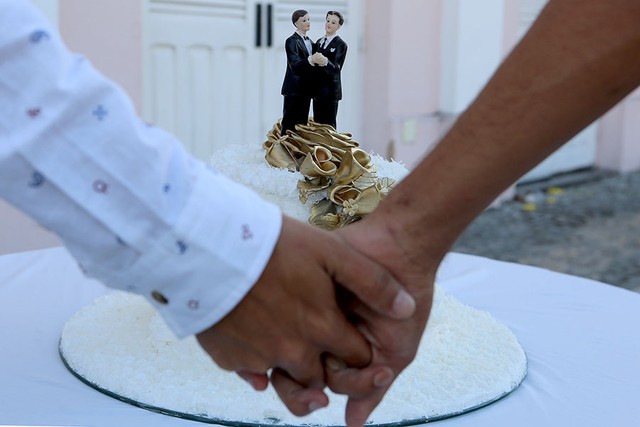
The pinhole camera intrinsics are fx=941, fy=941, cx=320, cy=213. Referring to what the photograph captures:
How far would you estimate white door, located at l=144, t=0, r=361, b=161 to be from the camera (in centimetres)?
319

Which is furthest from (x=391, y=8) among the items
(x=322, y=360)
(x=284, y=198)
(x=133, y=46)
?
(x=322, y=360)

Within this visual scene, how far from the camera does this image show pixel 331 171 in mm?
1234

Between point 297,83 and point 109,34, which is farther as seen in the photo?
point 109,34

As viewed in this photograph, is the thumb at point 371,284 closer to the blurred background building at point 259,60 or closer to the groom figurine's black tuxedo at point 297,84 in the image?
the groom figurine's black tuxedo at point 297,84

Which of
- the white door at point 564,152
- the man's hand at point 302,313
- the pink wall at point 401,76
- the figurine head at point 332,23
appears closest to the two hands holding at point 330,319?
the man's hand at point 302,313

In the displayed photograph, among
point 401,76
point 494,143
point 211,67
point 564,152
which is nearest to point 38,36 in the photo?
point 494,143

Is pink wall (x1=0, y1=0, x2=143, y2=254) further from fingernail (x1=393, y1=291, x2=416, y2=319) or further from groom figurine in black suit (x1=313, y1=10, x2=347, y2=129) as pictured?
fingernail (x1=393, y1=291, x2=416, y2=319)

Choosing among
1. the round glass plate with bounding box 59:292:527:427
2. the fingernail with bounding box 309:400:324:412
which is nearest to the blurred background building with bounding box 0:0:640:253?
the round glass plate with bounding box 59:292:527:427

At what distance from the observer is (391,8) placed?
12.9 feet

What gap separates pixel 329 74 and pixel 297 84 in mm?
48

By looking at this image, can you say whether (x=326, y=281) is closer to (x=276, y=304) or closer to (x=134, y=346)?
(x=276, y=304)

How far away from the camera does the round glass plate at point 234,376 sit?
1.06m

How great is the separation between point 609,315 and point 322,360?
2.09 feet

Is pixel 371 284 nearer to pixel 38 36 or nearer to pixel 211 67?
pixel 38 36
